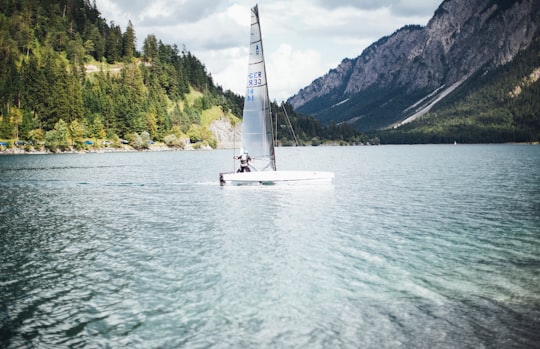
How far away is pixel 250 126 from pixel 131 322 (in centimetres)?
4085

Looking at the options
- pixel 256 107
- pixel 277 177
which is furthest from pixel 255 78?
pixel 277 177

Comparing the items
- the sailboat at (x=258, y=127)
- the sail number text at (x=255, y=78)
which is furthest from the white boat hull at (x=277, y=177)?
the sail number text at (x=255, y=78)

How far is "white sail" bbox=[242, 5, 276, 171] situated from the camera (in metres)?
51.4

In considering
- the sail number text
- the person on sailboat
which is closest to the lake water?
the person on sailboat

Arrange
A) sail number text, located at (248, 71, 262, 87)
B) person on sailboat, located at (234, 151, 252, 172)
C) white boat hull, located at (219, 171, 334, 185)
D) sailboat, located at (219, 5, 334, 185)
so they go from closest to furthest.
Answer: sailboat, located at (219, 5, 334, 185), sail number text, located at (248, 71, 262, 87), white boat hull, located at (219, 171, 334, 185), person on sailboat, located at (234, 151, 252, 172)

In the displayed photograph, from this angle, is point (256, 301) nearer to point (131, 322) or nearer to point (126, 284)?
point (131, 322)

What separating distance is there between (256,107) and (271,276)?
35.4 metres

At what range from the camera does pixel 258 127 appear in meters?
53.8

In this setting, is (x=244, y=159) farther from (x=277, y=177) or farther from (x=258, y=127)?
(x=277, y=177)

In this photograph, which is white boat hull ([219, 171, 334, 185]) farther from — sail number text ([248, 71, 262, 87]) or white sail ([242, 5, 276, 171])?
sail number text ([248, 71, 262, 87])

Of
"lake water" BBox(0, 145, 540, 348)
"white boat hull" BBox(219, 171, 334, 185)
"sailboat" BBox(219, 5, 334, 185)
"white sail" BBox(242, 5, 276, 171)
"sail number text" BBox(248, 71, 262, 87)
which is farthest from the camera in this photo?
"white boat hull" BBox(219, 171, 334, 185)

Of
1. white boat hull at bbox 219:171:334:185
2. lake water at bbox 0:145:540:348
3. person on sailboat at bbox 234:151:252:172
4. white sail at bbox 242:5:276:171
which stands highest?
white sail at bbox 242:5:276:171

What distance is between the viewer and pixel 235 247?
25.2 m

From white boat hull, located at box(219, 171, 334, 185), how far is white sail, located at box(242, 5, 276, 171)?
273 centimetres
